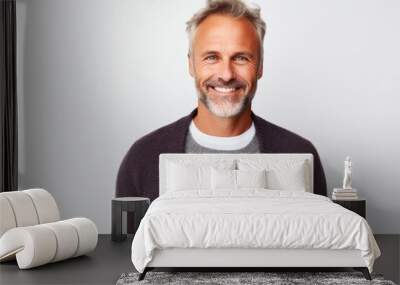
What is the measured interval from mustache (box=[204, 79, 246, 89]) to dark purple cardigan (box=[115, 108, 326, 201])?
334 mm

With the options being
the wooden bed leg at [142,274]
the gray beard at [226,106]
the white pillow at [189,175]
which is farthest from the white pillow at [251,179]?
the wooden bed leg at [142,274]

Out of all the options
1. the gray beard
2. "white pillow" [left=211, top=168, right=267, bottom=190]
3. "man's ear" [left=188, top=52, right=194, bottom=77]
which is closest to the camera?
"white pillow" [left=211, top=168, right=267, bottom=190]

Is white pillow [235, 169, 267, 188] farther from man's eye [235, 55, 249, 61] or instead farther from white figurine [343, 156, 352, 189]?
man's eye [235, 55, 249, 61]

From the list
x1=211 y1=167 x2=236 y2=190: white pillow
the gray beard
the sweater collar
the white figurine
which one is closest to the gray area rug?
x1=211 y1=167 x2=236 y2=190: white pillow

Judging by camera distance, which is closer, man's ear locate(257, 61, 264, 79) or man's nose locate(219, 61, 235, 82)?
man's nose locate(219, 61, 235, 82)

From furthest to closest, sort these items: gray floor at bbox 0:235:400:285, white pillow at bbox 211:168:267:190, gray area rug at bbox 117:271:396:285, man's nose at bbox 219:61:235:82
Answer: man's nose at bbox 219:61:235:82
white pillow at bbox 211:168:267:190
gray floor at bbox 0:235:400:285
gray area rug at bbox 117:271:396:285

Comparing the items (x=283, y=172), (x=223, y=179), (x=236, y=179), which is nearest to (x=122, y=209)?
(x=223, y=179)

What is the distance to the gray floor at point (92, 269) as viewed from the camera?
18.4 feet

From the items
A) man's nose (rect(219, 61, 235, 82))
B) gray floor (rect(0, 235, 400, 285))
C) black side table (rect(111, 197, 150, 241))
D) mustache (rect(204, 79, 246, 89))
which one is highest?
man's nose (rect(219, 61, 235, 82))

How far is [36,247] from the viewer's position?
5.88 m

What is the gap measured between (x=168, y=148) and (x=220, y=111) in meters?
0.67

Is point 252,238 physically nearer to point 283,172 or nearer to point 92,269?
point 92,269

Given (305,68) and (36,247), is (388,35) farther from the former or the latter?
(36,247)

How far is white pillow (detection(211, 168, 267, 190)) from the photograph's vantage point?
23.5 feet
